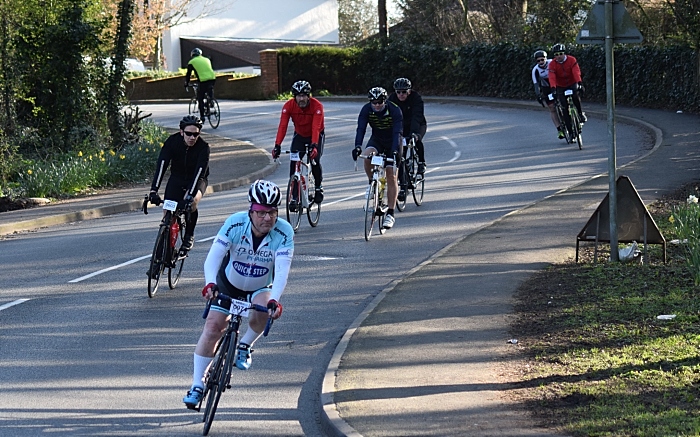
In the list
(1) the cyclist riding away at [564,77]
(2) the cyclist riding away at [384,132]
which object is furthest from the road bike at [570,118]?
(2) the cyclist riding away at [384,132]

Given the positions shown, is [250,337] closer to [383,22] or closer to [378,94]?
[378,94]

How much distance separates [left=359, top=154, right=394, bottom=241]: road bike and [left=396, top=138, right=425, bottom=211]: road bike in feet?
4.31

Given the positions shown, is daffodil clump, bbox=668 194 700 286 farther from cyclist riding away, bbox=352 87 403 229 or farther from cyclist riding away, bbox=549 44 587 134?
cyclist riding away, bbox=549 44 587 134

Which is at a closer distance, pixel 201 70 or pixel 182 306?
pixel 182 306

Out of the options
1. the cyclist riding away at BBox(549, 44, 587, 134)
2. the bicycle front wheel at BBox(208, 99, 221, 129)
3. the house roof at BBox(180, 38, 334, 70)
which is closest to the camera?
the cyclist riding away at BBox(549, 44, 587, 134)

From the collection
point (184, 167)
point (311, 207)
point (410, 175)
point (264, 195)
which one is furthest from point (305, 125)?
point (264, 195)

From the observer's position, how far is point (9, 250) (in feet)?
48.9

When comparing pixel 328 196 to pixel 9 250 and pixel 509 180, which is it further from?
pixel 9 250

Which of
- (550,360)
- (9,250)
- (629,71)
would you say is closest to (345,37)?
(629,71)

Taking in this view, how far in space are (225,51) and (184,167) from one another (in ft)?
190

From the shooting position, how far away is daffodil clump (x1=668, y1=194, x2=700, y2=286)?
405 inches

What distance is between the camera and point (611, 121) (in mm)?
11555

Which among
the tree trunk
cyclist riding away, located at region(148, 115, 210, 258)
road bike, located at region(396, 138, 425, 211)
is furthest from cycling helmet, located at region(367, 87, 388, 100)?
the tree trunk

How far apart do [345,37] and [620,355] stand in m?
89.3
